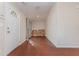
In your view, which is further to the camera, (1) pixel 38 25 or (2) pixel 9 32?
(1) pixel 38 25

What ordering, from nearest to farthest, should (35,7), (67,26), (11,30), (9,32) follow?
1. (9,32)
2. (11,30)
3. (67,26)
4. (35,7)

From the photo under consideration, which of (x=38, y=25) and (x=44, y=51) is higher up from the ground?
(x=38, y=25)

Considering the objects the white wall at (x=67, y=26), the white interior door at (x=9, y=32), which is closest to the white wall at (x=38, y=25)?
the white wall at (x=67, y=26)

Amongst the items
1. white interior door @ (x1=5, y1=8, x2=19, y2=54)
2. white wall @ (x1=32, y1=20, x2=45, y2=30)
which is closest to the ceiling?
white interior door @ (x1=5, y1=8, x2=19, y2=54)

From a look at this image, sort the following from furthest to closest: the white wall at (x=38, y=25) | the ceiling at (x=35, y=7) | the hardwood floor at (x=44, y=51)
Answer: the white wall at (x=38, y=25)
the ceiling at (x=35, y=7)
the hardwood floor at (x=44, y=51)

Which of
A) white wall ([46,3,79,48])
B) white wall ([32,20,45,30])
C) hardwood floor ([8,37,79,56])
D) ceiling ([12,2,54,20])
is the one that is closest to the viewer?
hardwood floor ([8,37,79,56])

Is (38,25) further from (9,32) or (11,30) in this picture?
(9,32)

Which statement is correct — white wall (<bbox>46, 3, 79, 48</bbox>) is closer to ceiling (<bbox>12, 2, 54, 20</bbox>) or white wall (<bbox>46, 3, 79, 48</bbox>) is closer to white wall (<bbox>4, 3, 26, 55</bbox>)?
ceiling (<bbox>12, 2, 54, 20</bbox>)

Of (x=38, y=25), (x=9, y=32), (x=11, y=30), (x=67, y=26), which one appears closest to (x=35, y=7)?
(x=67, y=26)

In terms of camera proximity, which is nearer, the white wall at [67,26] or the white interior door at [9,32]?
the white interior door at [9,32]

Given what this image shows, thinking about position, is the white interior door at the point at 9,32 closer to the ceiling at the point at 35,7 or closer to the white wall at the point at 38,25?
the ceiling at the point at 35,7

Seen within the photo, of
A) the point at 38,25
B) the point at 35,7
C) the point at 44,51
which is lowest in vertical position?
the point at 44,51

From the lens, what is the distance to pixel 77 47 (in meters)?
5.23

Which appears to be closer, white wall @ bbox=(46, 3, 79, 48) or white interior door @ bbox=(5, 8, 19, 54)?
white interior door @ bbox=(5, 8, 19, 54)
